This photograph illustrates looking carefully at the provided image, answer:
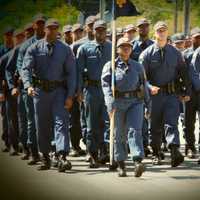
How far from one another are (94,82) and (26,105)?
2.91 feet

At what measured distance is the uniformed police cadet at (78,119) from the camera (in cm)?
1064

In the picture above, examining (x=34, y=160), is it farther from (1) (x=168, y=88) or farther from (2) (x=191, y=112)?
(2) (x=191, y=112)

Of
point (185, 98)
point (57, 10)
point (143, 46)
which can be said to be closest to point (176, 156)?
point (185, 98)

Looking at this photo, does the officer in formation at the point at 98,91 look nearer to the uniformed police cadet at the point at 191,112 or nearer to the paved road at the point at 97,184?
the uniformed police cadet at the point at 191,112

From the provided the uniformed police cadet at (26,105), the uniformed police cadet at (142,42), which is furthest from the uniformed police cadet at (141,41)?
the uniformed police cadet at (26,105)

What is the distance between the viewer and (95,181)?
863 cm

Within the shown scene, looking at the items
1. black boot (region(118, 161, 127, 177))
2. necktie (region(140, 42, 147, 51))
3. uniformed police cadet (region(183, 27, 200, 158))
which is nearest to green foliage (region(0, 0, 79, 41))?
necktie (region(140, 42, 147, 51))

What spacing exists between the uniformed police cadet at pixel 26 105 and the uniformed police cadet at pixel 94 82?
609 millimetres

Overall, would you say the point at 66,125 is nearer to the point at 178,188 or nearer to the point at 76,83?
the point at 76,83

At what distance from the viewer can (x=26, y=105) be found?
32.5 ft

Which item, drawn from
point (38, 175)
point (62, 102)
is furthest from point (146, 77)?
point (38, 175)

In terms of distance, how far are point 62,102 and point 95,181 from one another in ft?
3.75

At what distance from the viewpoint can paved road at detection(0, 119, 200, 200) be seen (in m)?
7.97

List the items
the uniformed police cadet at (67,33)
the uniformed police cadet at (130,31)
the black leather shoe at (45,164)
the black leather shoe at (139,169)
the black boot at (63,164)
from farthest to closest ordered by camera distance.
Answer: the uniformed police cadet at (67,33)
the uniformed police cadet at (130,31)
the black leather shoe at (45,164)
the black boot at (63,164)
the black leather shoe at (139,169)
